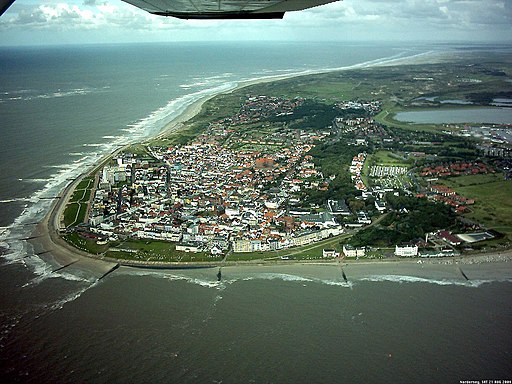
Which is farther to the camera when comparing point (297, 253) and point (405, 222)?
point (405, 222)

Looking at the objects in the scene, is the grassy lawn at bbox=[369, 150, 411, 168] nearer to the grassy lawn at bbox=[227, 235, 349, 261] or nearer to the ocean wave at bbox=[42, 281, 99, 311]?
the grassy lawn at bbox=[227, 235, 349, 261]

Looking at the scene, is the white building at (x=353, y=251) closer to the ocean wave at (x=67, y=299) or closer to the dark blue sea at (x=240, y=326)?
the dark blue sea at (x=240, y=326)

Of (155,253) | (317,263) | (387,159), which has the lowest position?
(317,263)

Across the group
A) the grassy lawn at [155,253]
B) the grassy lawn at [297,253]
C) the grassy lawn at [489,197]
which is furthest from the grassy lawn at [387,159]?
the grassy lawn at [155,253]

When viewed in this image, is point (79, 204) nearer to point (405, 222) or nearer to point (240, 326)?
point (240, 326)

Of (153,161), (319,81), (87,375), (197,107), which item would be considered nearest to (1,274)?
(87,375)

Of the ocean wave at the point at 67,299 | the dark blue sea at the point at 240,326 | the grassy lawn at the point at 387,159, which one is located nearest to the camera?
the dark blue sea at the point at 240,326

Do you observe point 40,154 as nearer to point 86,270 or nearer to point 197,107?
point 86,270

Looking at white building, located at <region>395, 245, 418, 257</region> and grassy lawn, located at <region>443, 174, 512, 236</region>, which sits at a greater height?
grassy lawn, located at <region>443, 174, 512, 236</region>

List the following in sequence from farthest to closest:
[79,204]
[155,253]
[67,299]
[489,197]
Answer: [489,197]
[79,204]
[155,253]
[67,299]

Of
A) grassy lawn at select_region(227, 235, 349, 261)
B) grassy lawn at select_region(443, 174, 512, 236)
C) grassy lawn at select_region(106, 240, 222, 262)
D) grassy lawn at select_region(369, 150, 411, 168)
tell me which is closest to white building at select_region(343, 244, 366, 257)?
grassy lawn at select_region(227, 235, 349, 261)

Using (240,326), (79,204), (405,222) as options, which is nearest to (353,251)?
(405,222)
